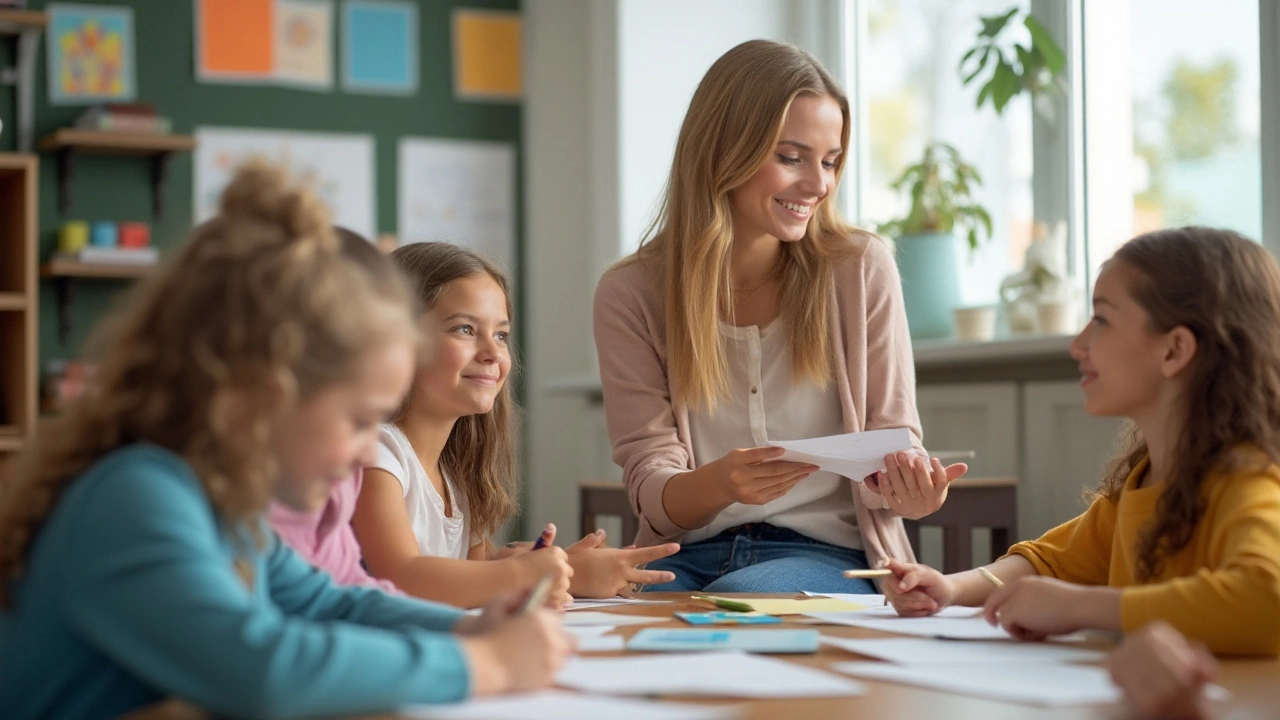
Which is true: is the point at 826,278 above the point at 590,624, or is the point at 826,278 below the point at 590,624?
above

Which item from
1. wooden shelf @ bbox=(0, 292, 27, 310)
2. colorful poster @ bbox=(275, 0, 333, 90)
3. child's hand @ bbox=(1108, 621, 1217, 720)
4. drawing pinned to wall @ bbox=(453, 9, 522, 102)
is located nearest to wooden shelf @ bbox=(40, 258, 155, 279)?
wooden shelf @ bbox=(0, 292, 27, 310)

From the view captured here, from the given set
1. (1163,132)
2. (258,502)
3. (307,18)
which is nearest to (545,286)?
(307,18)

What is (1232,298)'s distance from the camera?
1216mm

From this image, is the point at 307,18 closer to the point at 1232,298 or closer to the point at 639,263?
the point at 639,263

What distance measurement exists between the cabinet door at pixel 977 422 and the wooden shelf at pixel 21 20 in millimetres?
2684

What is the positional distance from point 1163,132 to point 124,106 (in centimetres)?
283

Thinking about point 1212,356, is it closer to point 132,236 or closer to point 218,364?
point 218,364

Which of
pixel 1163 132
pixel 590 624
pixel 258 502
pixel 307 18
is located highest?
pixel 307 18

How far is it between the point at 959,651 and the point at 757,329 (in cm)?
104

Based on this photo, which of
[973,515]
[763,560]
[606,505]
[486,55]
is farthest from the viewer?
[486,55]

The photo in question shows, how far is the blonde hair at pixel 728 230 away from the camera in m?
2.04

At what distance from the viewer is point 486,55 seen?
447 centimetres

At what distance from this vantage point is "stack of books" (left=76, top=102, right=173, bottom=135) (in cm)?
385

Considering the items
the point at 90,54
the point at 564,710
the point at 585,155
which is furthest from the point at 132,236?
the point at 564,710
